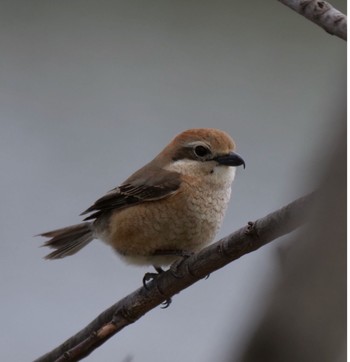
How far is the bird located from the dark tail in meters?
0.16

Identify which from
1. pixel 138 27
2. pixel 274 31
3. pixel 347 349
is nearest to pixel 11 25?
pixel 138 27

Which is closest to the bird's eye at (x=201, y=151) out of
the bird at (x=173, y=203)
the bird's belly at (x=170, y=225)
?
the bird at (x=173, y=203)

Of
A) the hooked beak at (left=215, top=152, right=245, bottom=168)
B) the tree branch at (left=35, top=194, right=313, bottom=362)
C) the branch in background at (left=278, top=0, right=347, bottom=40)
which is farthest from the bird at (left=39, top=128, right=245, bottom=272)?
the branch in background at (left=278, top=0, right=347, bottom=40)

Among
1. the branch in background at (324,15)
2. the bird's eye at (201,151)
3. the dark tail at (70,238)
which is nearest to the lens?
the branch in background at (324,15)

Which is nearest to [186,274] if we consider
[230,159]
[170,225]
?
[170,225]

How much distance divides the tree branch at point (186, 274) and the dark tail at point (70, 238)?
0.83 meters

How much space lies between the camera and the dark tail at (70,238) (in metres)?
2.55

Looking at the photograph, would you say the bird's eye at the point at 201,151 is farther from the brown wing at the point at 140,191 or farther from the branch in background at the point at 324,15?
the branch in background at the point at 324,15

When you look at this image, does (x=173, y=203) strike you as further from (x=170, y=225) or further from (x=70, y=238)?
(x=70, y=238)

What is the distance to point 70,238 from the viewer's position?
8.40ft

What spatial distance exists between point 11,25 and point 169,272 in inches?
70.5

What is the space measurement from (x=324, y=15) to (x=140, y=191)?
1.14m

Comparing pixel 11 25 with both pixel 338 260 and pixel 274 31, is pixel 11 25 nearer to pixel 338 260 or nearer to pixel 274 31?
pixel 274 31

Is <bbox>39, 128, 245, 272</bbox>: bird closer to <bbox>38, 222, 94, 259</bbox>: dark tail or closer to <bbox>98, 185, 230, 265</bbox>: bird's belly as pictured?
<bbox>98, 185, 230, 265</bbox>: bird's belly
